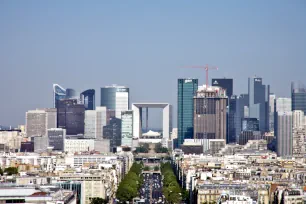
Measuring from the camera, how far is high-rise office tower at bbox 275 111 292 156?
423 feet

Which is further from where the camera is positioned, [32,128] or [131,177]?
[32,128]

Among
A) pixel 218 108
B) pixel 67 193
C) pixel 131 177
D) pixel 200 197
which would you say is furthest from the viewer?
pixel 218 108

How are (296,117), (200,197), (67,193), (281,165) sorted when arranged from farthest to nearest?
(296,117) < (281,165) < (200,197) < (67,193)

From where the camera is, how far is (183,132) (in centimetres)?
16275

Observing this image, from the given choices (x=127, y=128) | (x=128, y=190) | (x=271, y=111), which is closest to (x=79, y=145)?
(x=127, y=128)

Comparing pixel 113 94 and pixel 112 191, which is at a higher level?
pixel 113 94

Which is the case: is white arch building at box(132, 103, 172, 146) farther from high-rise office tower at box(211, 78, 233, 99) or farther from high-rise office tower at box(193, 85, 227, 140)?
high-rise office tower at box(193, 85, 227, 140)

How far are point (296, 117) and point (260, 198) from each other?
249 ft

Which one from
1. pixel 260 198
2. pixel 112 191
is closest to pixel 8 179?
pixel 112 191

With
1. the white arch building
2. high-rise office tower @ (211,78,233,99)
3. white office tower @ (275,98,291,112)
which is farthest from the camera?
high-rise office tower @ (211,78,233,99)

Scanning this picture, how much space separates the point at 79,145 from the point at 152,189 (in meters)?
62.5

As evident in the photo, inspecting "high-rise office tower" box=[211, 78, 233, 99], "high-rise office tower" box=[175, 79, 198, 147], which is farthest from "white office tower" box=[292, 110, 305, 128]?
"high-rise office tower" box=[211, 78, 233, 99]

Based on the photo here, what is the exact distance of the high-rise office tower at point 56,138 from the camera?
148250 mm

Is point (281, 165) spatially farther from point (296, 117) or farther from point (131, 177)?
point (296, 117)
